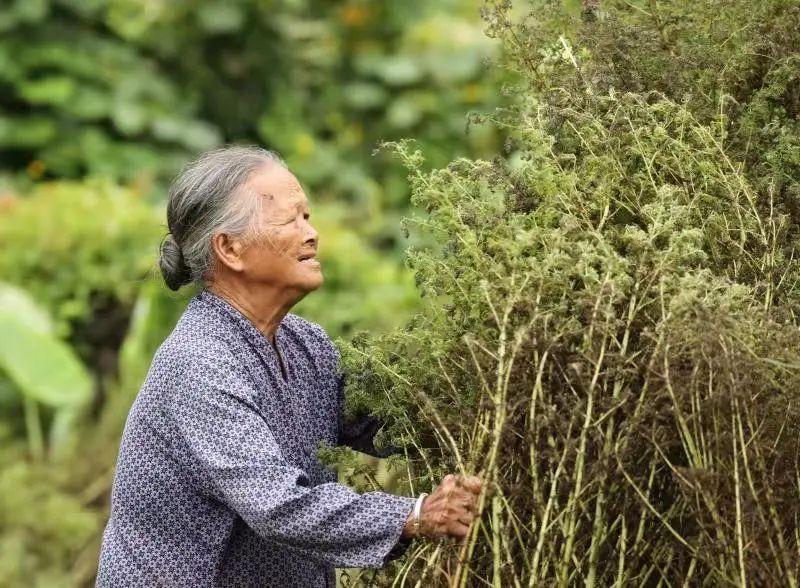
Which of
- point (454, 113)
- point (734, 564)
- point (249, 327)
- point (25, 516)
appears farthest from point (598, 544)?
point (454, 113)

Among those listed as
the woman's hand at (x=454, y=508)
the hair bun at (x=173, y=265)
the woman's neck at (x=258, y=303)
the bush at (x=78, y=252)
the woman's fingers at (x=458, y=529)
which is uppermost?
the hair bun at (x=173, y=265)

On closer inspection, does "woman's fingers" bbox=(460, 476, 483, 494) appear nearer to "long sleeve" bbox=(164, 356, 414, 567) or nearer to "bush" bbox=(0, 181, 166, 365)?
"long sleeve" bbox=(164, 356, 414, 567)

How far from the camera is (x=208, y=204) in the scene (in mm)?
2609

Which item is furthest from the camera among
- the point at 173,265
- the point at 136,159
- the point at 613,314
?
the point at 136,159

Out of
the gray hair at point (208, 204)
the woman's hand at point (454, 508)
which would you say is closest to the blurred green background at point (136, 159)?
the gray hair at point (208, 204)

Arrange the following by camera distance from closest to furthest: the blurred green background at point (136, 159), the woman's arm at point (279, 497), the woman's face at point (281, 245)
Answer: the woman's arm at point (279, 497) < the woman's face at point (281, 245) < the blurred green background at point (136, 159)

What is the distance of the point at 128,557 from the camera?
8.32 ft

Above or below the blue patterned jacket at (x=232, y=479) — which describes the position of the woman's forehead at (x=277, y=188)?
above

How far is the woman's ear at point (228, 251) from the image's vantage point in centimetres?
258

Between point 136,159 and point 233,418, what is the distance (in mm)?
4471

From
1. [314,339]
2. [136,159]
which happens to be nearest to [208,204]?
[314,339]

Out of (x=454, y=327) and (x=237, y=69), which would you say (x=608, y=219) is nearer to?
(x=454, y=327)

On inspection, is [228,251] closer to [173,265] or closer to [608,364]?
[173,265]

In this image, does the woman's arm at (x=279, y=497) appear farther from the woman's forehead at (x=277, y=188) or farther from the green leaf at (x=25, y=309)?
the green leaf at (x=25, y=309)
